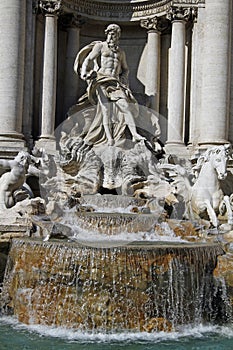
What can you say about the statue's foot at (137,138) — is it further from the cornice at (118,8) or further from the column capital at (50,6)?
the column capital at (50,6)

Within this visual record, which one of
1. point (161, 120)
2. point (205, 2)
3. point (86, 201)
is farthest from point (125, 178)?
point (205, 2)

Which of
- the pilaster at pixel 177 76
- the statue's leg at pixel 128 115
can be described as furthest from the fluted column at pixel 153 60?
the statue's leg at pixel 128 115

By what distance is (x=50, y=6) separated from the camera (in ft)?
48.9

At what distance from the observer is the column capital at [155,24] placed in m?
15.9

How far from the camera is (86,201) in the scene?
1273 cm

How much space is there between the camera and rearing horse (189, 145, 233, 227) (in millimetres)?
11820

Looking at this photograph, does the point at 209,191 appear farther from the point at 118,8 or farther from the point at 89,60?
the point at 118,8

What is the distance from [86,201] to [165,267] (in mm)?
3900

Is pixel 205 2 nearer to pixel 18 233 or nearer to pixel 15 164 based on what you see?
pixel 15 164

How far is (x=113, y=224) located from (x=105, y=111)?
14.8ft

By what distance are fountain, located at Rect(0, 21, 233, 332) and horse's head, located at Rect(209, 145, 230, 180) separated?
29 millimetres

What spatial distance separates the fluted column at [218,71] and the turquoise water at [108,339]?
6568mm

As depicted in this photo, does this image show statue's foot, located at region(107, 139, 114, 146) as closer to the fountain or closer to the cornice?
the fountain

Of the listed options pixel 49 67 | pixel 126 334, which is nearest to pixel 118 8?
pixel 49 67
